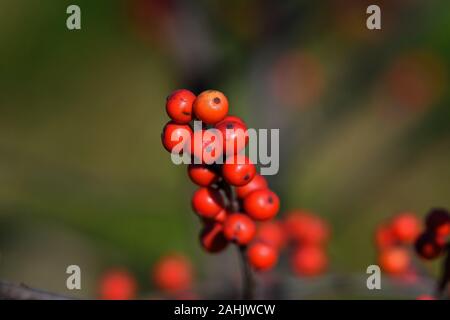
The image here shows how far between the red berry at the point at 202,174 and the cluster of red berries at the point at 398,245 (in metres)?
1.22

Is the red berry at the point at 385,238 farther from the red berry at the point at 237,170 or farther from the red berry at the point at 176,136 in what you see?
the red berry at the point at 176,136

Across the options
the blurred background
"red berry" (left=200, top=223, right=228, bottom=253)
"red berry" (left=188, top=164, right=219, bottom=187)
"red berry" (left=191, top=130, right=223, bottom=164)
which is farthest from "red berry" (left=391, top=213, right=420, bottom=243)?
"red berry" (left=191, top=130, right=223, bottom=164)

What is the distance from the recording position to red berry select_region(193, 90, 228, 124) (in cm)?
145

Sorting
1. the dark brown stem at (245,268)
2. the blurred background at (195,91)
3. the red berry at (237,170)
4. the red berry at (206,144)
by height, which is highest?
the blurred background at (195,91)

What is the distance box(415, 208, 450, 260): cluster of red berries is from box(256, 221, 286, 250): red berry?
0.97 meters

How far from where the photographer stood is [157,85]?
6434 millimetres

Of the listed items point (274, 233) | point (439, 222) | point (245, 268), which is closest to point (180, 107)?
point (245, 268)

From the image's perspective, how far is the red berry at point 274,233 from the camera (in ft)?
10.1

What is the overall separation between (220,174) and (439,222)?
84cm

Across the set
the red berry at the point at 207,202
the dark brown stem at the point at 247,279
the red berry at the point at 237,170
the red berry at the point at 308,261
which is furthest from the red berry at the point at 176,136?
the red berry at the point at 308,261

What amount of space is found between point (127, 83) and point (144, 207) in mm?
Answer: 1660

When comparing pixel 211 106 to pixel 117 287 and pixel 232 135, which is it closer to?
pixel 232 135

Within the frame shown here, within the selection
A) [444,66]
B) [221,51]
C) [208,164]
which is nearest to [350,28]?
[444,66]
